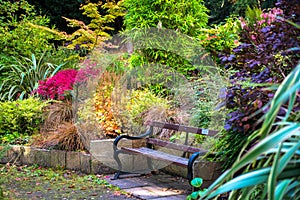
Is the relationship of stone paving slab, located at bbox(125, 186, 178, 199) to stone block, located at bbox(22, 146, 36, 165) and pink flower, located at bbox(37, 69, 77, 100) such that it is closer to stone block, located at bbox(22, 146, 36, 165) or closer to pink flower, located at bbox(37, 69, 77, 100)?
stone block, located at bbox(22, 146, 36, 165)

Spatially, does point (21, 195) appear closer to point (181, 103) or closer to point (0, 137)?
point (0, 137)

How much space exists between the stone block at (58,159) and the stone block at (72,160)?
6 cm

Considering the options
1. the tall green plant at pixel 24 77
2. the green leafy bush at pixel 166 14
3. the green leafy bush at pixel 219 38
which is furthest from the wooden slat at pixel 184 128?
the tall green plant at pixel 24 77

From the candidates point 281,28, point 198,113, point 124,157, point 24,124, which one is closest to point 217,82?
point 198,113

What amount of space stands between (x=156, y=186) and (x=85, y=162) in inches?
42.9

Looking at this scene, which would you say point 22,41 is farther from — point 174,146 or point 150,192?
point 150,192

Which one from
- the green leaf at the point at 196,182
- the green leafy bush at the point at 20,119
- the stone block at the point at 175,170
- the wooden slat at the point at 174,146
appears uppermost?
the green leafy bush at the point at 20,119

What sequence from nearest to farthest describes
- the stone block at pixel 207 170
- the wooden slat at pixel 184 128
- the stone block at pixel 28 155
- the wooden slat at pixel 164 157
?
the stone block at pixel 207 170
the wooden slat at pixel 164 157
the wooden slat at pixel 184 128
the stone block at pixel 28 155

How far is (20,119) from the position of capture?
6473 mm

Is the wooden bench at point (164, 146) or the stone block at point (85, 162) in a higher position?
the wooden bench at point (164, 146)

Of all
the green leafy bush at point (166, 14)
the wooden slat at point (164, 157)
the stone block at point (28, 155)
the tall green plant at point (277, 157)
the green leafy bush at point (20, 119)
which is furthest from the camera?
the green leafy bush at point (166, 14)

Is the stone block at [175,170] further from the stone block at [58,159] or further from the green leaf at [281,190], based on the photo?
the green leaf at [281,190]

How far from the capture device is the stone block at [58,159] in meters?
5.50

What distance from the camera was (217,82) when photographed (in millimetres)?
5562
